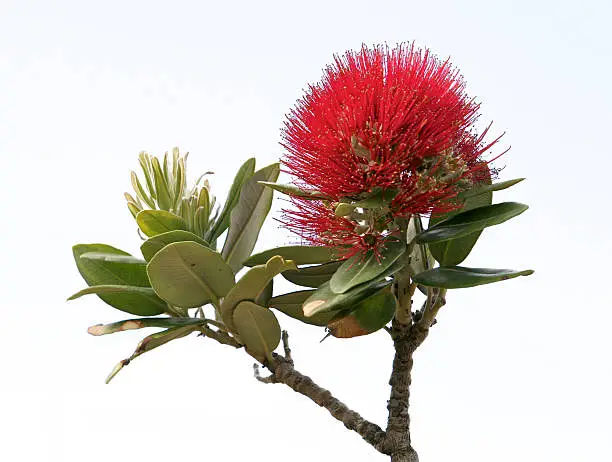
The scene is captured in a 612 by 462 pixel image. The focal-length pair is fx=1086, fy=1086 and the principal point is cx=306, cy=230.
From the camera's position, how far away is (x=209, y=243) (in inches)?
73.3

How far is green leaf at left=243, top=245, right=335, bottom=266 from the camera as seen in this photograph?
5.73 feet

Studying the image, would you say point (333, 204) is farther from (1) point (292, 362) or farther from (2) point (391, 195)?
(1) point (292, 362)

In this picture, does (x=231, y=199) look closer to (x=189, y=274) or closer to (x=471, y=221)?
(x=189, y=274)

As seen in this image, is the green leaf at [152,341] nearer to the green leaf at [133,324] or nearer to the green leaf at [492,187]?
the green leaf at [133,324]

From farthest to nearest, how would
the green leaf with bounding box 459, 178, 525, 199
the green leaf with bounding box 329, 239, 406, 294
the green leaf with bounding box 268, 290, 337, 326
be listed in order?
the green leaf with bounding box 268, 290, 337, 326 → the green leaf with bounding box 459, 178, 525, 199 → the green leaf with bounding box 329, 239, 406, 294

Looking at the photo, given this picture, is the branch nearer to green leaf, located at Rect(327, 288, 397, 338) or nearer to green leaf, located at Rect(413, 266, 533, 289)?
green leaf, located at Rect(327, 288, 397, 338)

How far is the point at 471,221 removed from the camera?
5.55 feet

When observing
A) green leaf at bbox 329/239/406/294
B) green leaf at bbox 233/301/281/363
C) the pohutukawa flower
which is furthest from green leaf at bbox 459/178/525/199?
green leaf at bbox 233/301/281/363

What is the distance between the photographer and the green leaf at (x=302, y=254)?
175 centimetres

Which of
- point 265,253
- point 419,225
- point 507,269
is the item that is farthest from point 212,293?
point 507,269

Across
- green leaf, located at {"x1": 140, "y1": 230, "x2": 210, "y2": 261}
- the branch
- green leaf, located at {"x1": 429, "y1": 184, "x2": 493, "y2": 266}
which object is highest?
green leaf, located at {"x1": 429, "y1": 184, "x2": 493, "y2": 266}

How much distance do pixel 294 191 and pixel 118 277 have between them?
1.17 ft

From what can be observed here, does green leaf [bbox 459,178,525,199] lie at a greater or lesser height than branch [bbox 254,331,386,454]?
greater

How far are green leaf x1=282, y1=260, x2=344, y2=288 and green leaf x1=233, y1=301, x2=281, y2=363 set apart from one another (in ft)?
0.29
